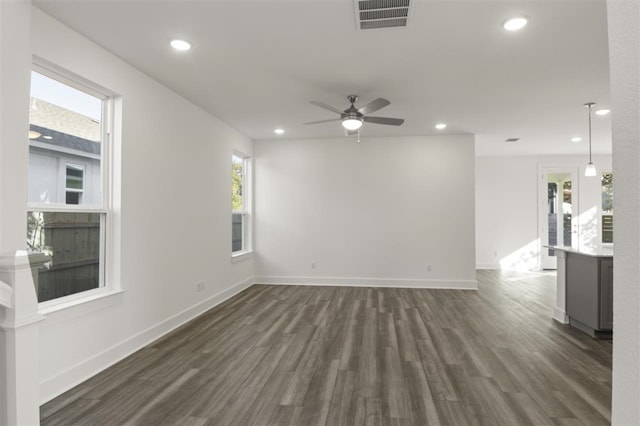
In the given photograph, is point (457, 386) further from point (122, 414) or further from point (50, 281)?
point (50, 281)

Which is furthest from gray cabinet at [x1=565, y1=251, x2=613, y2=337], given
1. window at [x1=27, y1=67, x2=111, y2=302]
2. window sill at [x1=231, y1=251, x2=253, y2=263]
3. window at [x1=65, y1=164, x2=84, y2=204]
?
window at [x1=65, y1=164, x2=84, y2=204]

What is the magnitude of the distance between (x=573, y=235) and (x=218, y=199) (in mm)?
8049

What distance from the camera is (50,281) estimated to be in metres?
2.80

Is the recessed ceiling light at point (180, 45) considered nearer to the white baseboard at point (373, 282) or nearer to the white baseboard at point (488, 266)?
the white baseboard at point (373, 282)

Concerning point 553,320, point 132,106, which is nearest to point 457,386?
point 553,320

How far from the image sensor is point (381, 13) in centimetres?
257

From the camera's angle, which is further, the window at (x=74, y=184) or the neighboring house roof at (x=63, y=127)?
the window at (x=74, y=184)

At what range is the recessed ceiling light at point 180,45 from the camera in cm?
304

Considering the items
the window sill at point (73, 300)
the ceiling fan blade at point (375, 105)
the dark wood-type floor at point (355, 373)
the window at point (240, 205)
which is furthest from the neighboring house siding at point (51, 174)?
the window at point (240, 205)

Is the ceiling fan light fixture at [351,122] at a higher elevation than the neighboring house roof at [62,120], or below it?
higher

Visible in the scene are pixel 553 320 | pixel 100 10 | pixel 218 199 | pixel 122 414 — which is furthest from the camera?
pixel 218 199

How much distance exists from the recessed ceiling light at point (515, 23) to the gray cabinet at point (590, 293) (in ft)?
8.44

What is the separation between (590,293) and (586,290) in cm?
8

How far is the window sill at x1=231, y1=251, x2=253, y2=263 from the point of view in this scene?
237 inches
